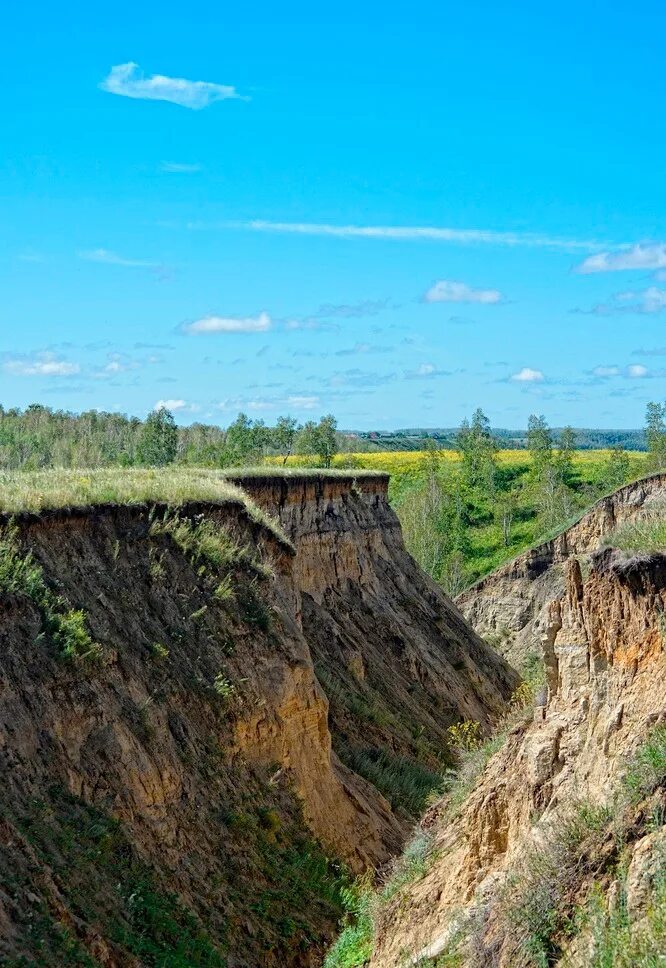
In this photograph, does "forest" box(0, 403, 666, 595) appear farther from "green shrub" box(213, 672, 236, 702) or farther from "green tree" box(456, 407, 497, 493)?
"green shrub" box(213, 672, 236, 702)

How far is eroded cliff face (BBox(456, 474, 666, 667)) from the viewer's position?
49.6m

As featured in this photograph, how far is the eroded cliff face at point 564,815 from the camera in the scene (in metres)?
9.04

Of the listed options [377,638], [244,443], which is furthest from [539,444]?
[377,638]

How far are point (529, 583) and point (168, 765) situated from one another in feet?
119

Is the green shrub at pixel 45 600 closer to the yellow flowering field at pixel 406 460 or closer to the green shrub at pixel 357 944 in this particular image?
the green shrub at pixel 357 944

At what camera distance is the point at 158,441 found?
72.8 meters

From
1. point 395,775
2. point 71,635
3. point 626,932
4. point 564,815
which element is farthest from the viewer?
point 395,775

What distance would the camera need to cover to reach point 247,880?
17578 mm

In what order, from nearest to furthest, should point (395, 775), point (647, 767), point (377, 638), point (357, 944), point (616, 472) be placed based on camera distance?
1. point (647, 767)
2. point (357, 944)
3. point (395, 775)
4. point (377, 638)
5. point (616, 472)

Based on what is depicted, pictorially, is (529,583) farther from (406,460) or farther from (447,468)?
(406,460)

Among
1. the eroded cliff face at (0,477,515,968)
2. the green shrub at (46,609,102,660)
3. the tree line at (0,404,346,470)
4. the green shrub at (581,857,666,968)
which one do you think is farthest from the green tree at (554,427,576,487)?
the green shrub at (581,857,666,968)

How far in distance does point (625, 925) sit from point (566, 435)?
91.2 metres

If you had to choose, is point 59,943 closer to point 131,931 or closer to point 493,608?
point 131,931

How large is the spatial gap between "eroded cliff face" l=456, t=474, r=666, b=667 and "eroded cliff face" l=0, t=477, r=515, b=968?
85.8 feet
